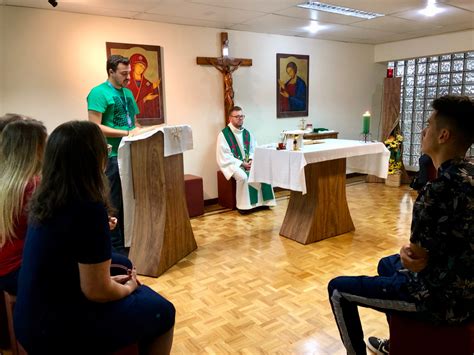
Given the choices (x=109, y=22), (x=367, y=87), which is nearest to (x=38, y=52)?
(x=109, y=22)

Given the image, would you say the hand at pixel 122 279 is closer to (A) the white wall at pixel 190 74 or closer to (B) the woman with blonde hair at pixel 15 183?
(B) the woman with blonde hair at pixel 15 183

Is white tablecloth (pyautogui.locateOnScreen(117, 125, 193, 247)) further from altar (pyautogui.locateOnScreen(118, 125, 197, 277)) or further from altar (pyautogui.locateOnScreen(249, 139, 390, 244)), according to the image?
altar (pyautogui.locateOnScreen(249, 139, 390, 244))

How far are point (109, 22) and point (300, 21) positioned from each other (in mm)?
2007

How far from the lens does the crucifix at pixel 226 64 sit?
14.8 feet

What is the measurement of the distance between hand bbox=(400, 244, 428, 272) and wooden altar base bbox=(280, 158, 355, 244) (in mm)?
1995

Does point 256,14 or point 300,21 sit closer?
point 256,14

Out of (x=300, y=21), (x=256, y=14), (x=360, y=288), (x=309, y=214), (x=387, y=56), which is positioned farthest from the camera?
(x=387, y=56)

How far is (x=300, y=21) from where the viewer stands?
4367 mm

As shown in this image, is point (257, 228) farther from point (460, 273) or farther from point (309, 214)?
point (460, 273)

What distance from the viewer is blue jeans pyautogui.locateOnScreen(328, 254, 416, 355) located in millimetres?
1333

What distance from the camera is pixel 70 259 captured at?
110cm

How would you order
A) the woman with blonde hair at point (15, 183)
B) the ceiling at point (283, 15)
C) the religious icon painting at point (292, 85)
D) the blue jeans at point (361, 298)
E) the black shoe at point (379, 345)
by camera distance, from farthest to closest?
the religious icon painting at point (292, 85) → the ceiling at point (283, 15) → the black shoe at point (379, 345) → the woman with blonde hair at point (15, 183) → the blue jeans at point (361, 298)

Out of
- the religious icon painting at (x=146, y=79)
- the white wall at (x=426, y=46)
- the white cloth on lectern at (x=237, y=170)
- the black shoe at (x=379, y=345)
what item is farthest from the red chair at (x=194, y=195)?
the white wall at (x=426, y=46)

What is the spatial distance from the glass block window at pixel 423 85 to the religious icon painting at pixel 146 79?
3.76 meters
